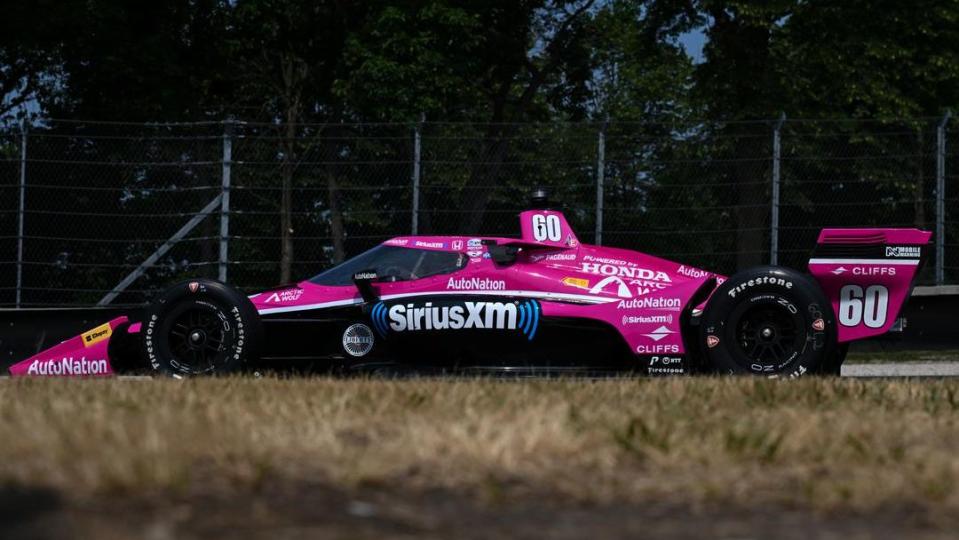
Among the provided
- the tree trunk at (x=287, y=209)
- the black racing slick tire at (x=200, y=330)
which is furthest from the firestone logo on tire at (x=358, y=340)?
the tree trunk at (x=287, y=209)

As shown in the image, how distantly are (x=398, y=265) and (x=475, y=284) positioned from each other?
57 centimetres

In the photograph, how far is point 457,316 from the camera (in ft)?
28.2

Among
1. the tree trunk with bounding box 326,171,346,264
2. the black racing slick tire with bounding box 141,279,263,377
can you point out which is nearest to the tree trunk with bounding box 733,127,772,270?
the tree trunk with bounding box 326,171,346,264

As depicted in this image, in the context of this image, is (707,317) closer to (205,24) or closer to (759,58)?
(759,58)

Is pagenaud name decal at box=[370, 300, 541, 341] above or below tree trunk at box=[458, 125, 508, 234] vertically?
below

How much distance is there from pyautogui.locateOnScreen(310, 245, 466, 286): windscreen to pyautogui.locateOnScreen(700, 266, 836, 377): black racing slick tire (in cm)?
176

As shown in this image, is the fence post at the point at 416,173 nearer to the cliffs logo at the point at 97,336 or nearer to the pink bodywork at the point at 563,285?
the pink bodywork at the point at 563,285

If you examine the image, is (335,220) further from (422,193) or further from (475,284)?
(475,284)

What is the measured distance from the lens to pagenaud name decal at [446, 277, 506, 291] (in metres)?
8.63

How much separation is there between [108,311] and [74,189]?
1764 millimetres

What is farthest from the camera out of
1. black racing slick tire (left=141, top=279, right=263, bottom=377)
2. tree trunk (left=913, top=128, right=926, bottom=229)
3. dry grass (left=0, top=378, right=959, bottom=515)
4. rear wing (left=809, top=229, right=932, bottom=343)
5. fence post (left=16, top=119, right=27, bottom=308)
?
tree trunk (left=913, top=128, right=926, bottom=229)

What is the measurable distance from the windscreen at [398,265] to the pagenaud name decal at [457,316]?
0.25 m

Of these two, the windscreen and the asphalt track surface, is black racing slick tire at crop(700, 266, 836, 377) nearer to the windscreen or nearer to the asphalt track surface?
the windscreen

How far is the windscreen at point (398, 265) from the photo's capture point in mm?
8820
